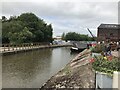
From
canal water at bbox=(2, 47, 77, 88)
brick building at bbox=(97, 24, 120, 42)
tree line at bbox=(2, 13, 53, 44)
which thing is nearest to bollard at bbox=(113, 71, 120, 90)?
canal water at bbox=(2, 47, 77, 88)

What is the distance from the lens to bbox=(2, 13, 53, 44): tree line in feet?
157

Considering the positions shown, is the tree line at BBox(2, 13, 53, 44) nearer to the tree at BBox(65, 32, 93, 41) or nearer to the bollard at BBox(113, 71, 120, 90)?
the bollard at BBox(113, 71, 120, 90)

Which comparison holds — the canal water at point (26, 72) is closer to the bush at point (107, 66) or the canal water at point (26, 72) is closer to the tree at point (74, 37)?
the bush at point (107, 66)

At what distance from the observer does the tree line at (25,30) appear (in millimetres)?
47900

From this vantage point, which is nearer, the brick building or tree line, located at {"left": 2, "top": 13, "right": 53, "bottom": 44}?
tree line, located at {"left": 2, "top": 13, "right": 53, "bottom": 44}

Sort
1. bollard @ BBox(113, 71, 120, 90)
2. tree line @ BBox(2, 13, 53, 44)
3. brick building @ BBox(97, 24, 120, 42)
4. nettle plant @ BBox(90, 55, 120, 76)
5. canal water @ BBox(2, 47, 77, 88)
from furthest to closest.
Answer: brick building @ BBox(97, 24, 120, 42)
tree line @ BBox(2, 13, 53, 44)
canal water @ BBox(2, 47, 77, 88)
nettle plant @ BBox(90, 55, 120, 76)
bollard @ BBox(113, 71, 120, 90)

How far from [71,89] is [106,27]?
65.1 m

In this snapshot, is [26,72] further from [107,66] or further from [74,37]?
[74,37]

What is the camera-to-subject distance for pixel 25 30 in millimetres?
49719

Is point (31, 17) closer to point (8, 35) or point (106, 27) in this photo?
point (8, 35)

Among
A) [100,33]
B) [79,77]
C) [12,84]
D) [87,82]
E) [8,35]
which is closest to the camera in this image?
[87,82]

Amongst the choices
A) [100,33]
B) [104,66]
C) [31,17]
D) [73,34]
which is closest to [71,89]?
[104,66]

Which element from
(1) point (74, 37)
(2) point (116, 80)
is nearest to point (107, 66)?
(2) point (116, 80)

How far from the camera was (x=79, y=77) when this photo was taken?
8203mm
